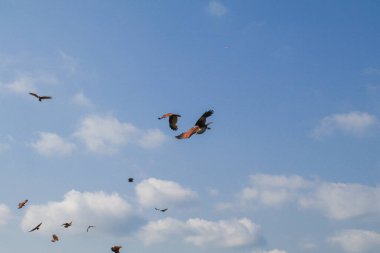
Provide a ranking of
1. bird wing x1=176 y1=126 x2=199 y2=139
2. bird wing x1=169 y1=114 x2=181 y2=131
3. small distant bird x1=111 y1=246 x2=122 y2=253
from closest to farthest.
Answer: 1. bird wing x1=176 y1=126 x2=199 y2=139
2. bird wing x1=169 y1=114 x2=181 y2=131
3. small distant bird x1=111 y1=246 x2=122 y2=253

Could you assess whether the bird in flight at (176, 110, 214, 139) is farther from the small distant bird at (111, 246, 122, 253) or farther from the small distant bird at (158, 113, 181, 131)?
the small distant bird at (111, 246, 122, 253)

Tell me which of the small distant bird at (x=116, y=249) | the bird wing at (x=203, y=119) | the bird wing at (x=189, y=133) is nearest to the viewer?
the bird wing at (x=189, y=133)

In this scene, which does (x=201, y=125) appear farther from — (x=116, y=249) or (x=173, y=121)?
(x=116, y=249)

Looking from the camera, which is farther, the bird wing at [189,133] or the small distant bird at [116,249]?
the small distant bird at [116,249]

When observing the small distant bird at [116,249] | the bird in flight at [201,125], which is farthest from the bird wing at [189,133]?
the small distant bird at [116,249]

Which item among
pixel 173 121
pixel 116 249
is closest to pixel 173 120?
pixel 173 121

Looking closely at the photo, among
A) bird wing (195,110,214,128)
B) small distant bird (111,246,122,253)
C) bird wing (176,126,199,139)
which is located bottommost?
small distant bird (111,246,122,253)

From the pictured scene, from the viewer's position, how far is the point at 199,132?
67.2 ft

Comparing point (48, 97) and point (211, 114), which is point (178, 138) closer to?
point (211, 114)

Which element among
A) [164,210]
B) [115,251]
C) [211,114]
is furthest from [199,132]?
[164,210]

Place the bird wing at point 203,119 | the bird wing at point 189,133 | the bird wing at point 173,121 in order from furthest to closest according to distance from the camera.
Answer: the bird wing at point 173,121 < the bird wing at point 203,119 < the bird wing at point 189,133

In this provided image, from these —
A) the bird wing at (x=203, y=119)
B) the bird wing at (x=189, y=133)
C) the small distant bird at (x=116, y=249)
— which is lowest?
the small distant bird at (x=116, y=249)

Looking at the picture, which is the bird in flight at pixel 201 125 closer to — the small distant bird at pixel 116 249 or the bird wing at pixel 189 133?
the bird wing at pixel 189 133

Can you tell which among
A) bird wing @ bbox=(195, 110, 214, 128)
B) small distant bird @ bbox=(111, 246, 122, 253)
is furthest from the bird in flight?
small distant bird @ bbox=(111, 246, 122, 253)
